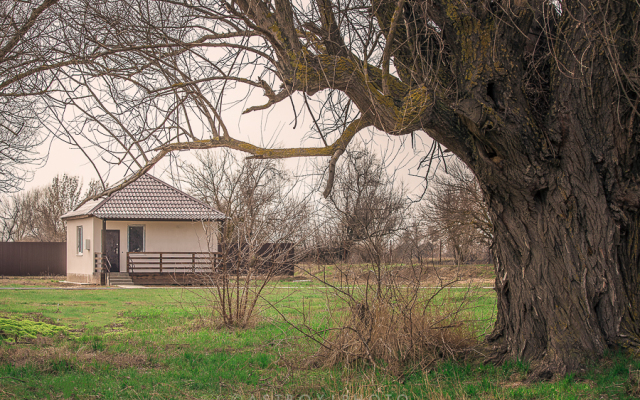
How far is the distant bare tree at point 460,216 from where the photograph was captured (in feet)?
73.4

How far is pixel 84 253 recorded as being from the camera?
25688mm

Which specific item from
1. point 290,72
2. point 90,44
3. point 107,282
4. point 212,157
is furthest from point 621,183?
point 212,157

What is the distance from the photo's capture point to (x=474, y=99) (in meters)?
5.90

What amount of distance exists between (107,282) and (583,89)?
21.8 meters

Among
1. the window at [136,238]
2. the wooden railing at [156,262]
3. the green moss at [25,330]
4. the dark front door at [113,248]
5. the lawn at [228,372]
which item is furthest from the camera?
the window at [136,238]

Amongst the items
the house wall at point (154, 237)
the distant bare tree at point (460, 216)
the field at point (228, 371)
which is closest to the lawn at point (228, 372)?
the field at point (228, 371)

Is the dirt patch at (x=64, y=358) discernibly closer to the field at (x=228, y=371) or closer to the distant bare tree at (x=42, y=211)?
the field at (x=228, y=371)

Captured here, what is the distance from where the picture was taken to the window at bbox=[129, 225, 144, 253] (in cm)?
2584

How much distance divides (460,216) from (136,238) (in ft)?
48.6

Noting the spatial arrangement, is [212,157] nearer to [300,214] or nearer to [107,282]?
[107,282]

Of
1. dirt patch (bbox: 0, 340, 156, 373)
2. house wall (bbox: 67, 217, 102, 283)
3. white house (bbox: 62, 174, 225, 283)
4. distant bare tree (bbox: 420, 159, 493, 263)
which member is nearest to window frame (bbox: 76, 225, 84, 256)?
white house (bbox: 62, 174, 225, 283)

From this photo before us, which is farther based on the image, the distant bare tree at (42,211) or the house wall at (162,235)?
the distant bare tree at (42,211)

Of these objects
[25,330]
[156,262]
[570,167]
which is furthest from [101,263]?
[570,167]

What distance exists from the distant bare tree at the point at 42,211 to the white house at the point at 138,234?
11.7m
